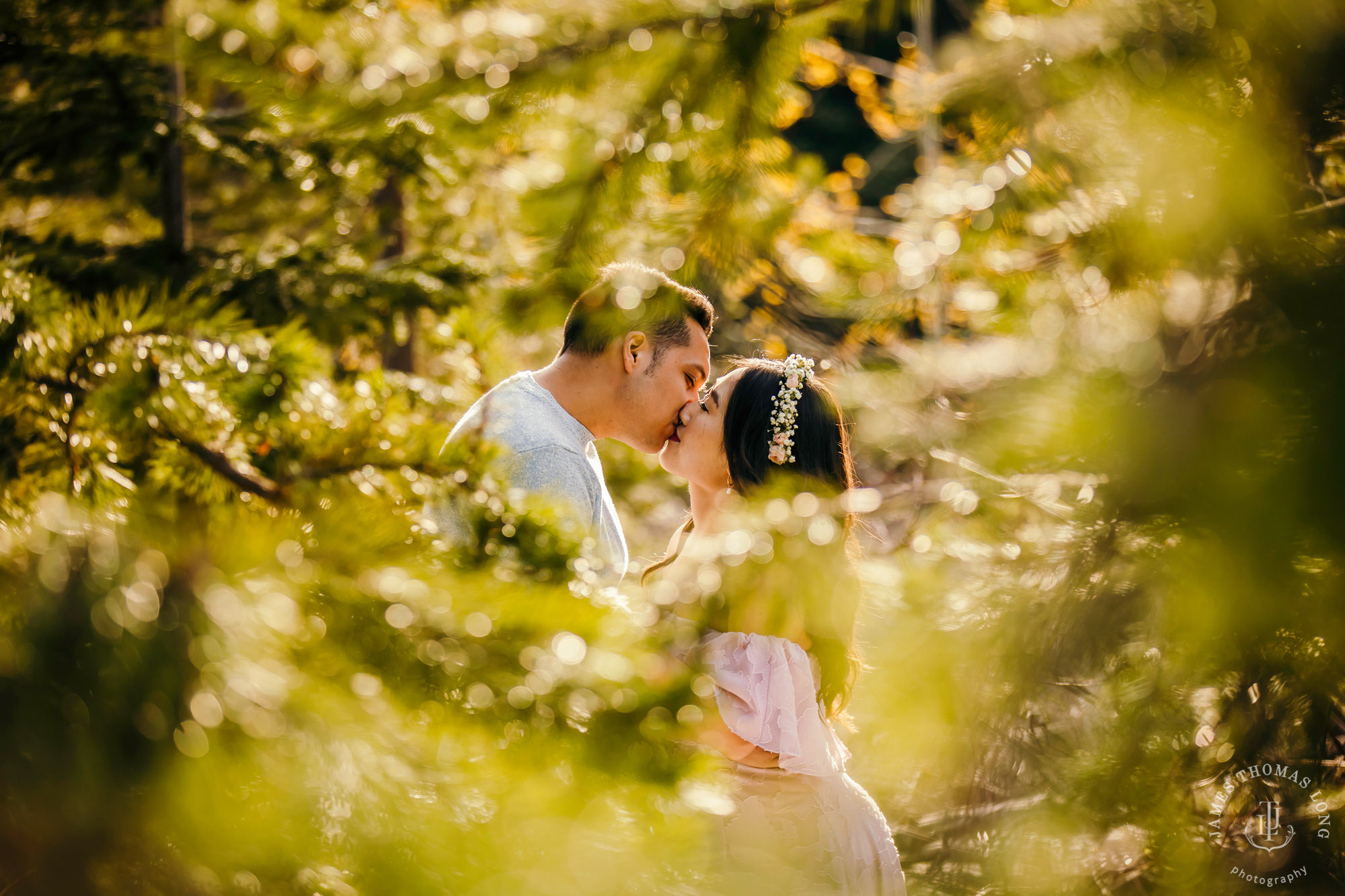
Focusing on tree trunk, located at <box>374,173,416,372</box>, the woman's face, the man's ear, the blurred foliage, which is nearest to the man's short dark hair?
the blurred foliage

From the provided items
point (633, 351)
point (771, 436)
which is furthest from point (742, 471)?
point (633, 351)

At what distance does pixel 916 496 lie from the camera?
33.8 inches

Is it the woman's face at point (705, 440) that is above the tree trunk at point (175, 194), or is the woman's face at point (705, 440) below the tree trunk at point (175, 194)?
below

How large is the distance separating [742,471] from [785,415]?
315mm

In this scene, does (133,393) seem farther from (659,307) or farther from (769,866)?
(769,866)

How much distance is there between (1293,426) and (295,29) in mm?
1467

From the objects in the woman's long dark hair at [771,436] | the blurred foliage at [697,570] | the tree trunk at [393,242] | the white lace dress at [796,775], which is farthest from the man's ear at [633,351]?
the blurred foliage at [697,570]

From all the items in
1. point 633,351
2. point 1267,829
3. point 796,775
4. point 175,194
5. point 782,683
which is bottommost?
point 796,775

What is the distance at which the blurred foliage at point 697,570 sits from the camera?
1.46 ft

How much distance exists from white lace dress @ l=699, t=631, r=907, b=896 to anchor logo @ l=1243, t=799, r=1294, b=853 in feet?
5.47

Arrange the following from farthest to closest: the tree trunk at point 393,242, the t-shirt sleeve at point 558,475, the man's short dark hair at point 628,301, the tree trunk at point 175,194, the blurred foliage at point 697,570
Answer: the tree trunk at point 393,242
the tree trunk at point 175,194
the t-shirt sleeve at point 558,475
the man's short dark hair at point 628,301
the blurred foliage at point 697,570
